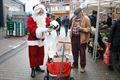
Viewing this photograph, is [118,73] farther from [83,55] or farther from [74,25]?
[74,25]

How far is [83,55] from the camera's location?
22.9ft

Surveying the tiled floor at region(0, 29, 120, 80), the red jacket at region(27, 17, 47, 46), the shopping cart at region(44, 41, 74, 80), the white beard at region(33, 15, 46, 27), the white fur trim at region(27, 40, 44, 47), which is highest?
the white beard at region(33, 15, 46, 27)

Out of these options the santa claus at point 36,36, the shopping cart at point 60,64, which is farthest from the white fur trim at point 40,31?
the shopping cart at point 60,64

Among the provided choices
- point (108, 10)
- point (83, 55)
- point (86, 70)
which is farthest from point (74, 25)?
point (108, 10)

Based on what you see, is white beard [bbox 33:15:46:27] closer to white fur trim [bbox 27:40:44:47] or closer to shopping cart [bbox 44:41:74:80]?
white fur trim [bbox 27:40:44:47]

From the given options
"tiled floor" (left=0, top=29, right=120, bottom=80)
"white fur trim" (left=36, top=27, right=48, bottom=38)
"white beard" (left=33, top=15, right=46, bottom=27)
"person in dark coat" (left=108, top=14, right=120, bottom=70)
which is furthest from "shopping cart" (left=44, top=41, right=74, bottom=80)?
"person in dark coat" (left=108, top=14, right=120, bottom=70)

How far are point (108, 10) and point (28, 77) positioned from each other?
763 centimetres

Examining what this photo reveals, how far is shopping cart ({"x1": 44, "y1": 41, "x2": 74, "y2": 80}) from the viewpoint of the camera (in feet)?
17.2

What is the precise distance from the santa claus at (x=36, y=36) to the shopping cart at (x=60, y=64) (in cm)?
78

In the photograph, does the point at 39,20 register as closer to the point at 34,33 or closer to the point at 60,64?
the point at 34,33

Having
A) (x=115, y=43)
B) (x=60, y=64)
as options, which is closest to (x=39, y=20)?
(x=60, y=64)

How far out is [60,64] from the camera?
5.28m

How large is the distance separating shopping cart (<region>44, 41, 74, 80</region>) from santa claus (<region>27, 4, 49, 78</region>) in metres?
0.78

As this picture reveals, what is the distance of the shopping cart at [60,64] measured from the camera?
5.25 metres
